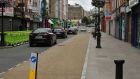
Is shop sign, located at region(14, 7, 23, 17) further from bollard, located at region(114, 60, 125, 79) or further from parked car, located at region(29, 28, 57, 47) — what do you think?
bollard, located at region(114, 60, 125, 79)

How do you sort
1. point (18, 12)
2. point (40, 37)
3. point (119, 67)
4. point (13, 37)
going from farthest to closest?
point (18, 12) → point (13, 37) → point (40, 37) → point (119, 67)

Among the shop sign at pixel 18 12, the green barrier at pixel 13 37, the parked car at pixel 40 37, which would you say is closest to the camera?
the parked car at pixel 40 37

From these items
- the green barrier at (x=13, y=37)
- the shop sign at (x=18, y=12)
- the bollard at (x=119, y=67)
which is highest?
the shop sign at (x=18, y=12)

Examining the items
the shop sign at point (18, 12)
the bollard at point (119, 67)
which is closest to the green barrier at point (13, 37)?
the shop sign at point (18, 12)

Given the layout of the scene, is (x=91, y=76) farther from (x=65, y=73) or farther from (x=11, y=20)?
(x=11, y=20)

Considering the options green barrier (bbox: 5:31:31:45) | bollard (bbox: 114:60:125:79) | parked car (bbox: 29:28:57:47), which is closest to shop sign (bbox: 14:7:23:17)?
green barrier (bbox: 5:31:31:45)

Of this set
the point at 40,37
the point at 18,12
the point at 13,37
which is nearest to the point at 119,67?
the point at 40,37

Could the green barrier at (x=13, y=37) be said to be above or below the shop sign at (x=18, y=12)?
below

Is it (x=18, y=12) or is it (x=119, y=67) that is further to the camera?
(x=18, y=12)

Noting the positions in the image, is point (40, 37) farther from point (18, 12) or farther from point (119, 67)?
point (18, 12)

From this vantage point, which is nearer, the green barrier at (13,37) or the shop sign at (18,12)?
the green barrier at (13,37)

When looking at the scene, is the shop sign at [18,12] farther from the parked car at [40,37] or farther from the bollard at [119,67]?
the bollard at [119,67]

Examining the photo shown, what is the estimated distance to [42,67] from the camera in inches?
621

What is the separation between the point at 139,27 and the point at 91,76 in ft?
→ 51.7
